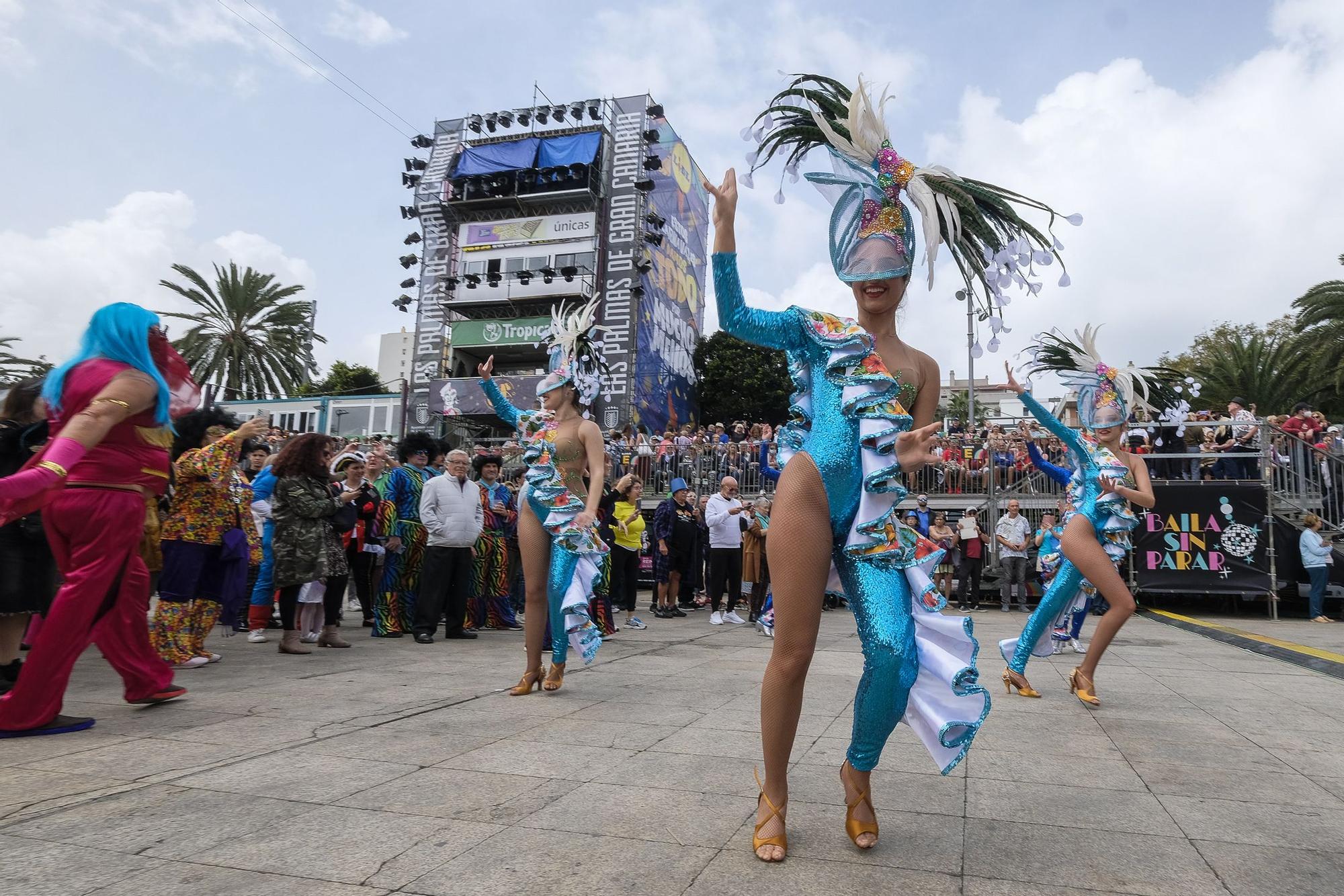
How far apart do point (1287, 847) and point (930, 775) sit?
1.18 meters

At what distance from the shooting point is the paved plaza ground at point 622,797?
2211 millimetres

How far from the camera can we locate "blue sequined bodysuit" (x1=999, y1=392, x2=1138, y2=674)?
5.54 m

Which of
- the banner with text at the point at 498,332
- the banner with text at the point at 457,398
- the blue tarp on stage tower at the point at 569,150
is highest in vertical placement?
the blue tarp on stage tower at the point at 569,150

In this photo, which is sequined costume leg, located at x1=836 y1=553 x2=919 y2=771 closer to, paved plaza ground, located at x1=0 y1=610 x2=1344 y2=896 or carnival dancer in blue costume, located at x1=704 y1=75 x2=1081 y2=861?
carnival dancer in blue costume, located at x1=704 y1=75 x2=1081 y2=861

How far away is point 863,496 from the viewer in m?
2.56

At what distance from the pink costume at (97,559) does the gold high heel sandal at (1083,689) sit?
17.7ft

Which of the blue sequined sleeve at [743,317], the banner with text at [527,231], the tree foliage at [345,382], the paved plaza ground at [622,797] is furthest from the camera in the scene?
the tree foliage at [345,382]

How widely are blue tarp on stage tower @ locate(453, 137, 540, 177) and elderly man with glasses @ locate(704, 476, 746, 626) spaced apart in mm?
30809

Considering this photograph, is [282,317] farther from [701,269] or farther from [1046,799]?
[1046,799]

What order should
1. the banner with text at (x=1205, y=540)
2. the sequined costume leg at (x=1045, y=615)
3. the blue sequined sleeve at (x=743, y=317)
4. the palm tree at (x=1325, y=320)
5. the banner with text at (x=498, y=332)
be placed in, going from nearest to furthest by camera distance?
the blue sequined sleeve at (x=743, y=317), the sequined costume leg at (x=1045, y=615), the banner with text at (x=1205, y=540), the palm tree at (x=1325, y=320), the banner with text at (x=498, y=332)

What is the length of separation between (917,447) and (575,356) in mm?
3824

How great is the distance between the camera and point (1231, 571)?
1312cm

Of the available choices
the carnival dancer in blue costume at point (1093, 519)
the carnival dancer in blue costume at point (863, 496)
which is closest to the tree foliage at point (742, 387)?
Result: the carnival dancer in blue costume at point (1093, 519)

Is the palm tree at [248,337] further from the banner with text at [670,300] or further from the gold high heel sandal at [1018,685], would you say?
the gold high heel sandal at [1018,685]
